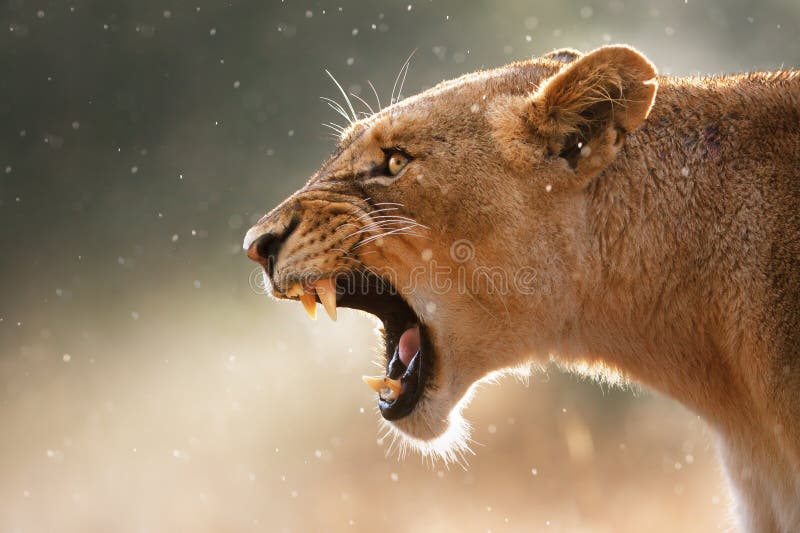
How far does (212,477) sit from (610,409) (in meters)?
4.07

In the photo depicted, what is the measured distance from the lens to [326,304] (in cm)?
335

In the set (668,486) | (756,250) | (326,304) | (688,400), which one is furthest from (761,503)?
(668,486)

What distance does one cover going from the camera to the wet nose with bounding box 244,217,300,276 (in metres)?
3.37

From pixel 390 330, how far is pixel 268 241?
2.14 ft

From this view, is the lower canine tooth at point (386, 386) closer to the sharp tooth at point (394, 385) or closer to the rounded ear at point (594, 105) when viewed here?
the sharp tooth at point (394, 385)

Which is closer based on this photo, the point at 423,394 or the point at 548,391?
the point at 423,394

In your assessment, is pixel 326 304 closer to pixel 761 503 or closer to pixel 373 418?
pixel 761 503

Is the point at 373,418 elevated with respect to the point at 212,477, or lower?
elevated

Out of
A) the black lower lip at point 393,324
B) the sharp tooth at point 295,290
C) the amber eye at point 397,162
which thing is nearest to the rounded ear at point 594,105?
the amber eye at point 397,162

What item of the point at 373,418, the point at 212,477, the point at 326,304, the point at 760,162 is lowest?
the point at 326,304

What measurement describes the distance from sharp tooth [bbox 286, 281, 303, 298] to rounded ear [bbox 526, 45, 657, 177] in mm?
940

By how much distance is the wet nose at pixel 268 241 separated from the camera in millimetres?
3367

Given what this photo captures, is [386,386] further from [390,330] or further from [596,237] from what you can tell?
[596,237]

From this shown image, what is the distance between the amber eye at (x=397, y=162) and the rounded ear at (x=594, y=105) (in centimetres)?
44
